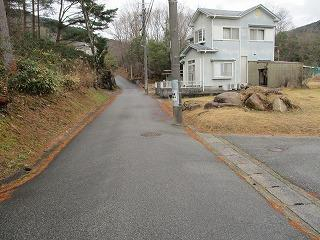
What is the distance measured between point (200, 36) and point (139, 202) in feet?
98.8

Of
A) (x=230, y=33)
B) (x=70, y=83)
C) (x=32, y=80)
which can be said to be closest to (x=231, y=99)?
(x=32, y=80)

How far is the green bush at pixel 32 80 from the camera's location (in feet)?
44.8

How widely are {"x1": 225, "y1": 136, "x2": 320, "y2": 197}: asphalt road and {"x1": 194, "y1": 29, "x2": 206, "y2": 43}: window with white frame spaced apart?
22963 mm

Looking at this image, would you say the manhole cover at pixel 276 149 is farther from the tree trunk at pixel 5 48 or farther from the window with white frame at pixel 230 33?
the window with white frame at pixel 230 33

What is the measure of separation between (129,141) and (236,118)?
5.01 metres

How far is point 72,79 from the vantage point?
20766mm

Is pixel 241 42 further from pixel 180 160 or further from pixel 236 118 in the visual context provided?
pixel 180 160

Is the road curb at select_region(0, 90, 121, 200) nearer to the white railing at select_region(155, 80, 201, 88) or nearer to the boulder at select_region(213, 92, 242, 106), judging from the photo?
the boulder at select_region(213, 92, 242, 106)

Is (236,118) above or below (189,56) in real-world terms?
below

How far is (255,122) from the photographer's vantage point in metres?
13.3

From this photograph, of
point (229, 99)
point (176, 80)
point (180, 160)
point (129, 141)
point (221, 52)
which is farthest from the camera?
point (221, 52)

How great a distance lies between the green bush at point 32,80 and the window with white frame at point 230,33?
21094mm

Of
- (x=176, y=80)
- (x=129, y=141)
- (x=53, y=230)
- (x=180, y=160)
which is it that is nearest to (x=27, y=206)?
(x=53, y=230)

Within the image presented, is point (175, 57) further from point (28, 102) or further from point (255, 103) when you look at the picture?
point (28, 102)
